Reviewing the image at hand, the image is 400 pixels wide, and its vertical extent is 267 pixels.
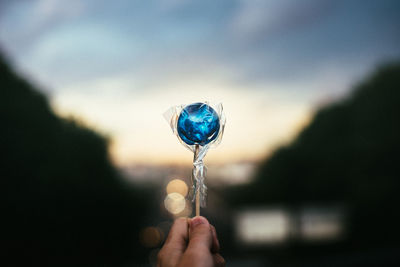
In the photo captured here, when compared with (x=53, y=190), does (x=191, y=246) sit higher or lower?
lower

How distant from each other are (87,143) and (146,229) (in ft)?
17.0

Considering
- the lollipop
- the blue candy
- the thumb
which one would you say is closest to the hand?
the thumb

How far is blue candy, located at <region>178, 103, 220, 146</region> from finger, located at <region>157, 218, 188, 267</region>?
439 millimetres

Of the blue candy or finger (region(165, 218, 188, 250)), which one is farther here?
the blue candy

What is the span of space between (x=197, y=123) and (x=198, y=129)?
1.3 inches

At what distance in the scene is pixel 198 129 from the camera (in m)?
1.95

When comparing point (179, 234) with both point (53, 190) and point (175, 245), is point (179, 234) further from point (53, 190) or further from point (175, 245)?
point (53, 190)

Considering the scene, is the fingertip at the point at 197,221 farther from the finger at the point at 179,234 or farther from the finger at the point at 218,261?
the finger at the point at 218,261

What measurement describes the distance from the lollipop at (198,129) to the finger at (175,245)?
0.69 feet

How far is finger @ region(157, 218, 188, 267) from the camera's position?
1.57m

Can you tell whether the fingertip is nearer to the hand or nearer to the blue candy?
the hand

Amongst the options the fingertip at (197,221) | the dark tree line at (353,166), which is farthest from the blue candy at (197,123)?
the dark tree line at (353,166)

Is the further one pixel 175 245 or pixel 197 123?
pixel 197 123

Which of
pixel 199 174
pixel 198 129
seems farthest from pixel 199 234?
pixel 198 129
